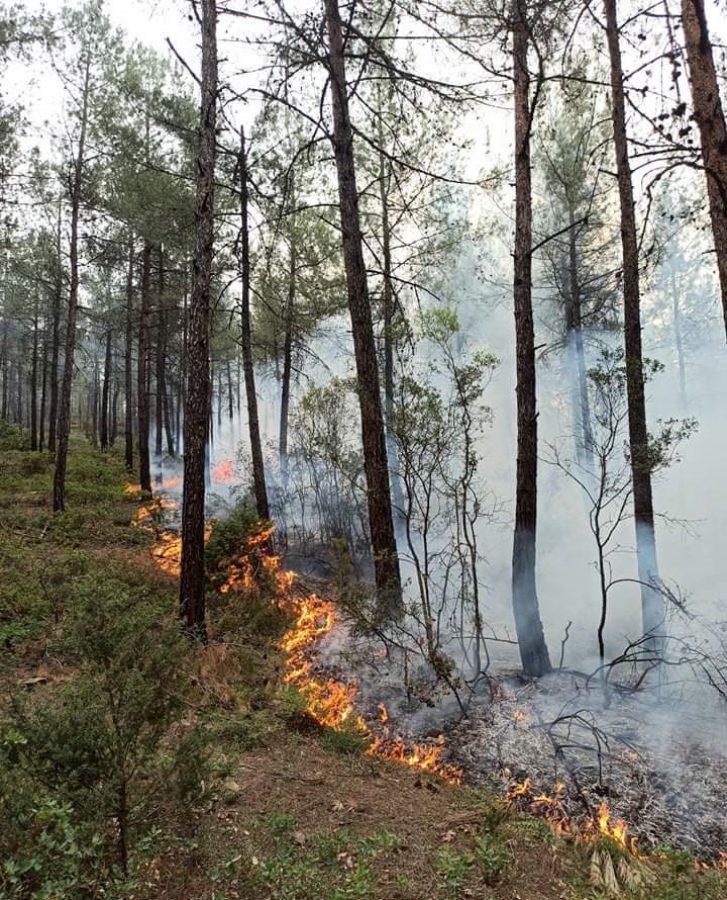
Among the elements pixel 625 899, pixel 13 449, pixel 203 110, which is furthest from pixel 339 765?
pixel 13 449

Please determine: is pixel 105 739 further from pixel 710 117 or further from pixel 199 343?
pixel 710 117

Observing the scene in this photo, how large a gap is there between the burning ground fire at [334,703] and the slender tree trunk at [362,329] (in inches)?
63.9

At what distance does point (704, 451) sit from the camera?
19.6 metres

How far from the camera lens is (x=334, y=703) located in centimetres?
670

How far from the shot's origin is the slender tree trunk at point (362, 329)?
7.86 meters

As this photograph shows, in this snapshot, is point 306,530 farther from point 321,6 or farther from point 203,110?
point 321,6

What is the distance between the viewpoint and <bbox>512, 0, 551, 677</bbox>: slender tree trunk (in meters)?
7.35

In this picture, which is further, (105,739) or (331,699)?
(331,699)

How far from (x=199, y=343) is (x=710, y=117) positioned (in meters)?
6.01

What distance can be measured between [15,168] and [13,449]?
653 inches

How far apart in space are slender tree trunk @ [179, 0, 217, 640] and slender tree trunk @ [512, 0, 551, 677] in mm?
4258

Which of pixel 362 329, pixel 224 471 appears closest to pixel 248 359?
pixel 362 329

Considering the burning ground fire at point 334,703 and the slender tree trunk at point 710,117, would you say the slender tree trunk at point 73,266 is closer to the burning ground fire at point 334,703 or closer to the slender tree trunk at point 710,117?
the burning ground fire at point 334,703

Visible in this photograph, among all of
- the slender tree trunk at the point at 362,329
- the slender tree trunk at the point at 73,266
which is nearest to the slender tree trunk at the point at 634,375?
the slender tree trunk at the point at 362,329
